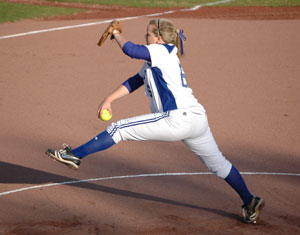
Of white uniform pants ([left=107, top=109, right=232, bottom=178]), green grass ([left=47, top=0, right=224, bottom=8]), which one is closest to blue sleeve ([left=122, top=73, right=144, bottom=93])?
white uniform pants ([left=107, top=109, right=232, bottom=178])

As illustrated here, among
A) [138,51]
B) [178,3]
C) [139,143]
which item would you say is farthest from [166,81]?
[178,3]

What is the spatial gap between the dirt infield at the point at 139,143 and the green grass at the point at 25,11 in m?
1.87

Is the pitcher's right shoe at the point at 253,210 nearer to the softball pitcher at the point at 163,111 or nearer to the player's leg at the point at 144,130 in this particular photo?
the softball pitcher at the point at 163,111

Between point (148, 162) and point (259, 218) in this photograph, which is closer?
point (259, 218)

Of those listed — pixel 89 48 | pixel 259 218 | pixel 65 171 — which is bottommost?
pixel 259 218

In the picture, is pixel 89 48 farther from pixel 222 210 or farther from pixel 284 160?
pixel 222 210

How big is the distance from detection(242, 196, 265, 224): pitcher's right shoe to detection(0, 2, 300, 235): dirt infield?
97 millimetres

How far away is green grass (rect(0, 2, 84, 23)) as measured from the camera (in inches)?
746

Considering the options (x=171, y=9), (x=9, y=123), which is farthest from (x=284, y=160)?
(x=171, y=9)

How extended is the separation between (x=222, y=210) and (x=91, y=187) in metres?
1.72

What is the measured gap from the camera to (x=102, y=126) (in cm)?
985

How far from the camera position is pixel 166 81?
5.88m

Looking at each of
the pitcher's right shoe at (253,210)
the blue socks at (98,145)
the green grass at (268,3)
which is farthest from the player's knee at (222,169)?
the green grass at (268,3)

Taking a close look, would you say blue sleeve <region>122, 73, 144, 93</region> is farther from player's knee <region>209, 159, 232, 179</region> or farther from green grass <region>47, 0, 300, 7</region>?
green grass <region>47, 0, 300, 7</region>
